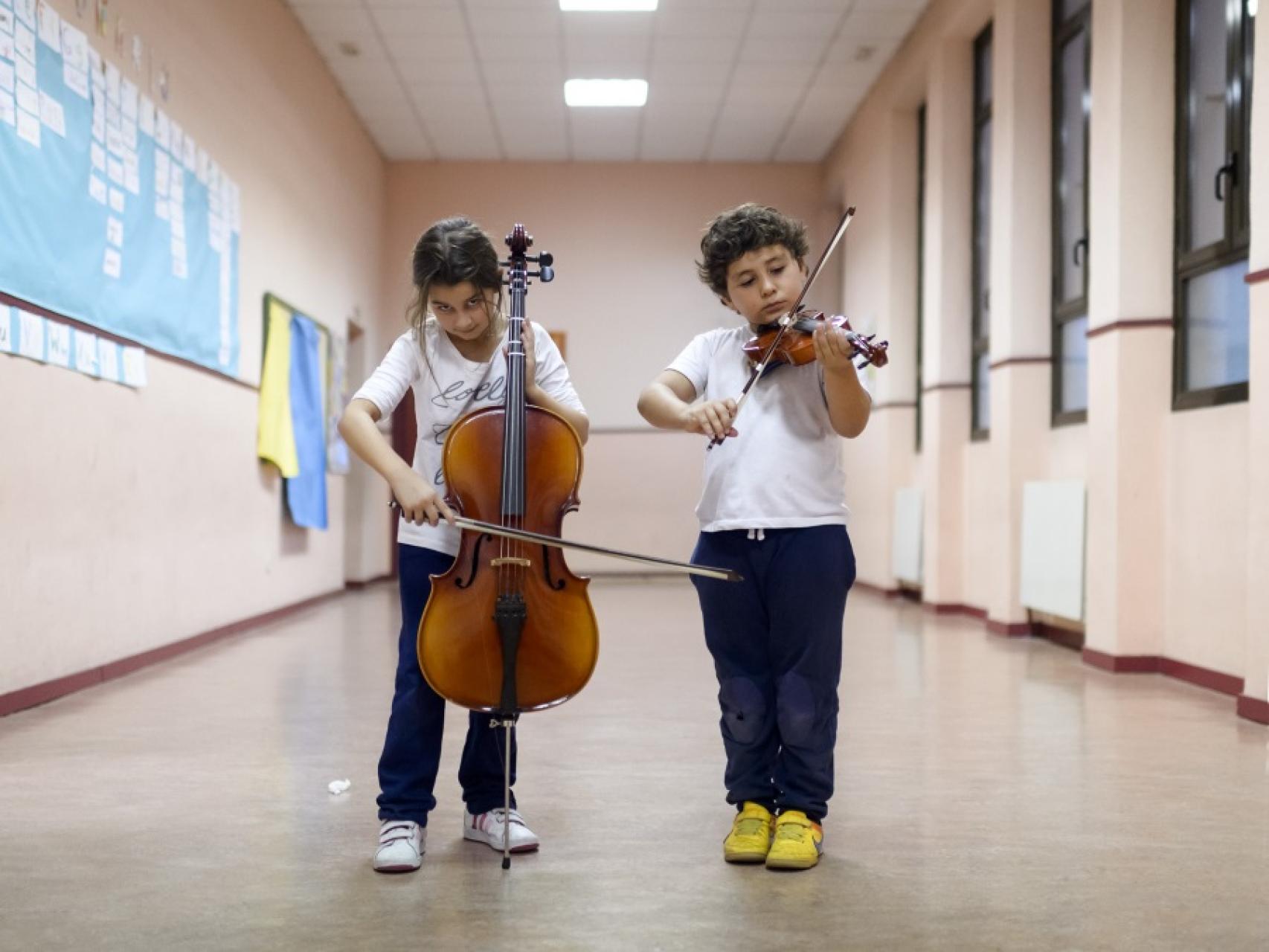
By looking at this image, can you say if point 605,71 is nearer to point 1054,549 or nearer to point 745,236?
point 1054,549

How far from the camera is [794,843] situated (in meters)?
2.11

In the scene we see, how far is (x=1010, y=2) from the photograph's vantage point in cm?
620

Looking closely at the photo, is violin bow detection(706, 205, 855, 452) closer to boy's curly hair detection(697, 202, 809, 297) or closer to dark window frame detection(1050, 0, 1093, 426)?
boy's curly hair detection(697, 202, 809, 297)

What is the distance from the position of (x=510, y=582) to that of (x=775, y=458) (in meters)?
0.53

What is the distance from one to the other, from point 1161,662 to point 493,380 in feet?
11.7

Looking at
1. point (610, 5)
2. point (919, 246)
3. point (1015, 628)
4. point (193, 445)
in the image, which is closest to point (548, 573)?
point (193, 445)

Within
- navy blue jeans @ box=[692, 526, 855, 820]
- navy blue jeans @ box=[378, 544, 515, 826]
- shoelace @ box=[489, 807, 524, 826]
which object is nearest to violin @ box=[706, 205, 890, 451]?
navy blue jeans @ box=[692, 526, 855, 820]

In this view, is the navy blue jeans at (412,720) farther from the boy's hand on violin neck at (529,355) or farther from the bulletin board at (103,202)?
the bulletin board at (103,202)

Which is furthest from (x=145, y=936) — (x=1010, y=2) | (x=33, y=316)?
(x=1010, y=2)

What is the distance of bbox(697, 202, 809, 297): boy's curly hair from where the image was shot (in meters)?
2.13

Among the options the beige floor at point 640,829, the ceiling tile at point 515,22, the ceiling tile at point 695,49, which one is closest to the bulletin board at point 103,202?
the beige floor at point 640,829

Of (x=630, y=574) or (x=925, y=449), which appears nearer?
(x=925, y=449)

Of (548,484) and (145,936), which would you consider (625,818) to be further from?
(145,936)

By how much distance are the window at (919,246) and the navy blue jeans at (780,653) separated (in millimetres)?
6447
